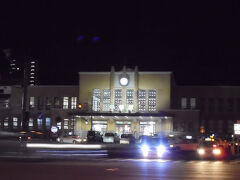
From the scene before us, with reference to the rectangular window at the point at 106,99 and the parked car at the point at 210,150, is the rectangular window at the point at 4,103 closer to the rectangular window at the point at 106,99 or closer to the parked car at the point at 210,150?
the rectangular window at the point at 106,99

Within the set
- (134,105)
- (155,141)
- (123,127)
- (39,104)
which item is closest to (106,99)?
(134,105)

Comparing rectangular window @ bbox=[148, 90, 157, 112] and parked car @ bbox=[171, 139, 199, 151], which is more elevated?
rectangular window @ bbox=[148, 90, 157, 112]

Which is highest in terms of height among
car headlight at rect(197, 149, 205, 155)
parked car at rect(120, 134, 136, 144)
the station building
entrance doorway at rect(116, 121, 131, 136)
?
the station building

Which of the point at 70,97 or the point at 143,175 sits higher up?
the point at 70,97

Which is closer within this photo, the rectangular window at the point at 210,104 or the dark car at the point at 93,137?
the dark car at the point at 93,137

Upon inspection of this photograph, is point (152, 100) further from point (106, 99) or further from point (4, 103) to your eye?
point (4, 103)

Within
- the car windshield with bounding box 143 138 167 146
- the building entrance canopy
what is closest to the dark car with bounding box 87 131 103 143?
the building entrance canopy

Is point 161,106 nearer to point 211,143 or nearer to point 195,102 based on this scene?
point 195,102

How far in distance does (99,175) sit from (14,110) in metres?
65.3

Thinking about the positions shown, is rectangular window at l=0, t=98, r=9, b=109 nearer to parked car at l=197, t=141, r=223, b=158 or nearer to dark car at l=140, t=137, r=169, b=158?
dark car at l=140, t=137, r=169, b=158

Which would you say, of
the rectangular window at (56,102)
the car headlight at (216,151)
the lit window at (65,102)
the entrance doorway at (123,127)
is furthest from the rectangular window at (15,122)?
the car headlight at (216,151)

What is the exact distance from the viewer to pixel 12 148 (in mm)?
30078

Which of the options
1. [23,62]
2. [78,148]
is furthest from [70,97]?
[23,62]

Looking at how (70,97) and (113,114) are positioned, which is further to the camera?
(70,97)
